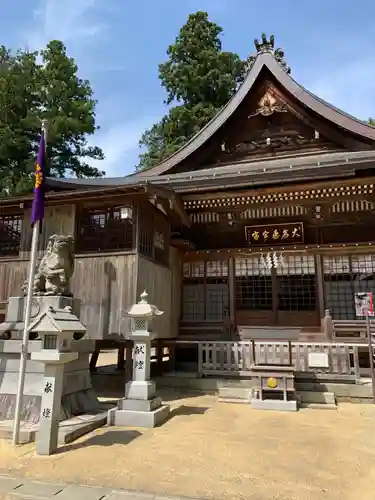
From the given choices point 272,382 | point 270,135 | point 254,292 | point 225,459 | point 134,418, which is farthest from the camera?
point 270,135

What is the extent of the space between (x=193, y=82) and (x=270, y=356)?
26.6m

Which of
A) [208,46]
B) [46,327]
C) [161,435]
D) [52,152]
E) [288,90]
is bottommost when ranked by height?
[161,435]

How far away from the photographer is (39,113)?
1073 inches

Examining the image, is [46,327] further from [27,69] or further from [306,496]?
[27,69]

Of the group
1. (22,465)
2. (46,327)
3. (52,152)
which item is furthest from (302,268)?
(52,152)

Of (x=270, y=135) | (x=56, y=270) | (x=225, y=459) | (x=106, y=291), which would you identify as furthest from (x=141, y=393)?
(x=270, y=135)

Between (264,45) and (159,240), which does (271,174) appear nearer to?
(159,240)

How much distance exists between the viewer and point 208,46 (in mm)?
32438

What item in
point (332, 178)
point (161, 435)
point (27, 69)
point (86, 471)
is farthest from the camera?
point (27, 69)

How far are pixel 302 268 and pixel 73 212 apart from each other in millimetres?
7326

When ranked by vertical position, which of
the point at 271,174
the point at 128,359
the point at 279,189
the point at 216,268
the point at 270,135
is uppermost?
the point at 270,135

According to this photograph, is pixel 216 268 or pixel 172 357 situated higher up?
pixel 216 268

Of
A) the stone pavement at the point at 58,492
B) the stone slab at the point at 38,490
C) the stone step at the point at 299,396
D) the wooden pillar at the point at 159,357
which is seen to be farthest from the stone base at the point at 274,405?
the stone slab at the point at 38,490

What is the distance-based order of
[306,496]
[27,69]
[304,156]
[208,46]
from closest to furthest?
[306,496], [304,156], [27,69], [208,46]
